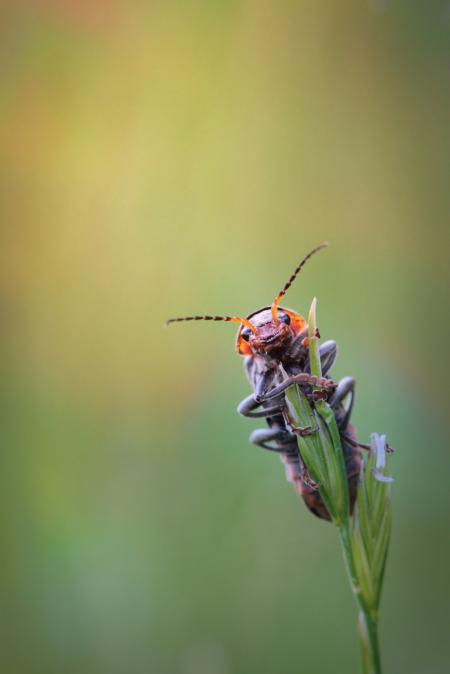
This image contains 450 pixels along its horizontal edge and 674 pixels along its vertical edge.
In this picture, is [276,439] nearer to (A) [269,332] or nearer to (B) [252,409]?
(B) [252,409]

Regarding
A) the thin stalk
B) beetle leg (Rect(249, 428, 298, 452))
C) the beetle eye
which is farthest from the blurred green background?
the thin stalk

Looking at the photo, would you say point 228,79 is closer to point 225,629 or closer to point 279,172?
point 279,172

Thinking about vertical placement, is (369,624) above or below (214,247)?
below

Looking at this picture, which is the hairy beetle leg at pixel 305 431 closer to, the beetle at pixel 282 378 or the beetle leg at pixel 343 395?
the beetle at pixel 282 378

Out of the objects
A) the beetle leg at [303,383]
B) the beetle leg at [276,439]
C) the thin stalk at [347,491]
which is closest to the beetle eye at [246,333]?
the beetle leg at [303,383]

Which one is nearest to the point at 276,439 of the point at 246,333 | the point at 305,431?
the point at 246,333

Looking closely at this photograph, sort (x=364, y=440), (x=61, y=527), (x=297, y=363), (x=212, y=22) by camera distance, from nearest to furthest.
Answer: (x=297, y=363) → (x=364, y=440) → (x=61, y=527) → (x=212, y=22)

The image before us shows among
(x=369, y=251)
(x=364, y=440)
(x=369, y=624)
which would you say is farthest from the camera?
(x=369, y=251)

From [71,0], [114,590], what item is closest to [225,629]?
[114,590]

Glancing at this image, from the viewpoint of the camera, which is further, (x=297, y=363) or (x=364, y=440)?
(x=364, y=440)
